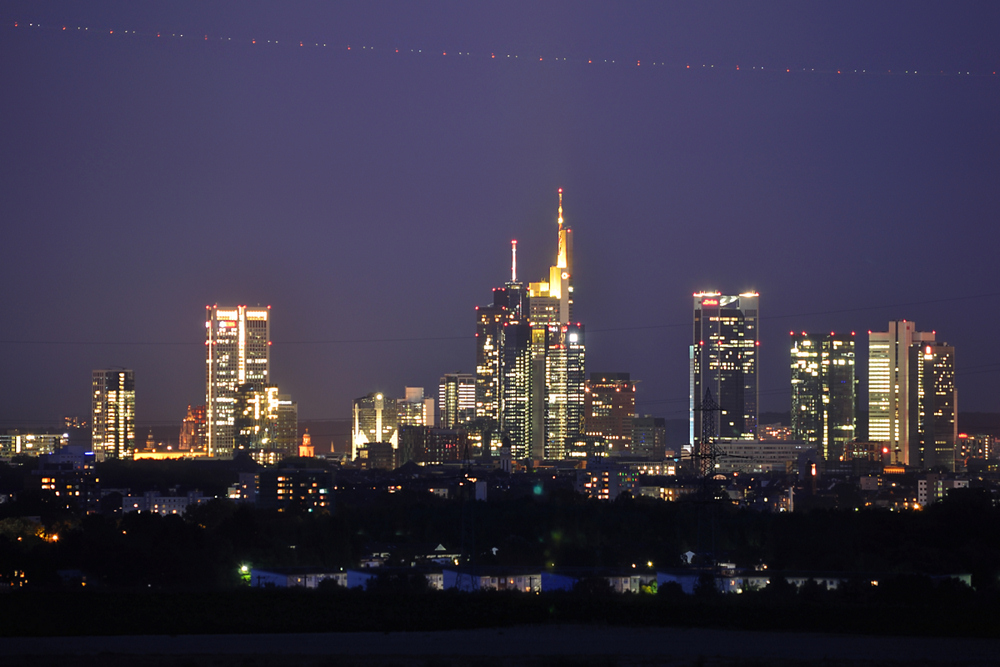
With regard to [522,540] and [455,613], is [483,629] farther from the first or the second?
[522,540]

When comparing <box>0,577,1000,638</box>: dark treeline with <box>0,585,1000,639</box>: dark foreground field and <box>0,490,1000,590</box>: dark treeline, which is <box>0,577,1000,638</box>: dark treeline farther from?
<box>0,490,1000,590</box>: dark treeline

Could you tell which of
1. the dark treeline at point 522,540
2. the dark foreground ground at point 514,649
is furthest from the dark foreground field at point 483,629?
the dark treeline at point 522,540

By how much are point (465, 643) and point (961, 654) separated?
30.2 feet

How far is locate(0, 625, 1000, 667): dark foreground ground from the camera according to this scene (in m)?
23.6

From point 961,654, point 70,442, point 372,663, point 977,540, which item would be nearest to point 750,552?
point 977,540

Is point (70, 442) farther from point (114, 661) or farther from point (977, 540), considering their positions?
point (114, 661)

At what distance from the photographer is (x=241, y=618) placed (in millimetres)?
28766

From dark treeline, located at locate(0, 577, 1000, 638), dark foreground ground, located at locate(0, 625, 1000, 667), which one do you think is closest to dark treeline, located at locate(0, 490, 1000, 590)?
dark treeline, located at locate(0, 577, 1000, 638)

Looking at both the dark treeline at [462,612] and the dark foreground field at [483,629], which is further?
the dark treeline at [462,612]

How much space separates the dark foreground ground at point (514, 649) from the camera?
23578mm

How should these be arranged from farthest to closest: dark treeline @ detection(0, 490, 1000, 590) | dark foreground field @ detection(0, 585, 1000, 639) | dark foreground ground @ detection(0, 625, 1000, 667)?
dark treeline @ detection(0, 490, 1000, 590)
dark foreground field @ detection(0, 585, 1000, 639)
dark foreground ground @ detection(0, 625, 1000, 667)

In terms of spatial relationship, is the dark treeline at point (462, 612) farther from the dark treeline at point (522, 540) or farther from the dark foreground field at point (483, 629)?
the dark treeline at point (522, 540)

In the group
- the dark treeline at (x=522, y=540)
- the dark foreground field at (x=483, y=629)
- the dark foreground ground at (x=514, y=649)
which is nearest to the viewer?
the dark foreground ground at (x=514, y=649)

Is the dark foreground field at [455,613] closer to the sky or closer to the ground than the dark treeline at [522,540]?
closer to the sky
